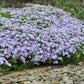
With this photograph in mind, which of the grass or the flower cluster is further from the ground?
the grass

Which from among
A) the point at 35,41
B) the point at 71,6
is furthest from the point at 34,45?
the point at 71,6

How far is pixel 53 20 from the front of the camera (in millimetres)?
4816

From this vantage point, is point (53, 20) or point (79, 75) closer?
point (79, 75)

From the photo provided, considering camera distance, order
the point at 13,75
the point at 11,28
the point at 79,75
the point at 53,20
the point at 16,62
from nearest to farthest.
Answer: the point at 79,75, the point at 13,75, the point at 16,62, the point at 11,28, the point at 53,20

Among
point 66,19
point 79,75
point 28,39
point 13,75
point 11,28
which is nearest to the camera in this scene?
point 79,75

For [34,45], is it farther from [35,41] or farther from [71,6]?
[71,6]

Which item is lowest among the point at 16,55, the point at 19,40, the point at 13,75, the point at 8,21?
the point at 13,75

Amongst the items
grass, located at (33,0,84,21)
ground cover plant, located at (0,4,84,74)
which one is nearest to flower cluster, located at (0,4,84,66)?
ground cover plant, located at (0,4,84,74)

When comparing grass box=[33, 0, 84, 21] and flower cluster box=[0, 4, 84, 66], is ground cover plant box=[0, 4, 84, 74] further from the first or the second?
Result: grass box=[33, 0, 84, 21]

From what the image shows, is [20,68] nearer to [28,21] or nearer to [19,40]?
[19,40]

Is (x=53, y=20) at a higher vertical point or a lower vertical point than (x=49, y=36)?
higher

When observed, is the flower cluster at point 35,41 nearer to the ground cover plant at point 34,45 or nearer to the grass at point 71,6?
the ground cover plant at point 34,45

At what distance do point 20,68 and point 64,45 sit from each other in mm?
1065

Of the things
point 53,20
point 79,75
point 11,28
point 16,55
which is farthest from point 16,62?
point 53,20
